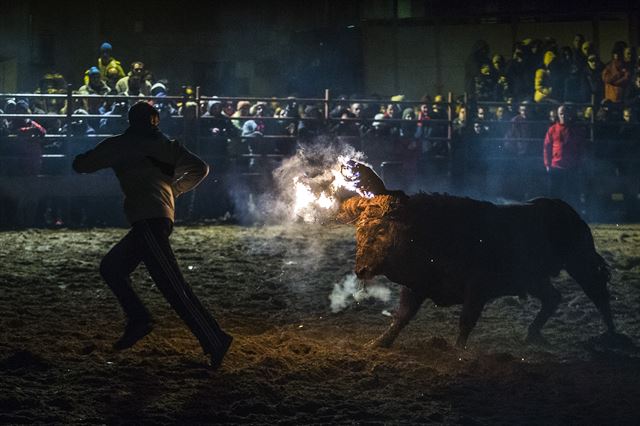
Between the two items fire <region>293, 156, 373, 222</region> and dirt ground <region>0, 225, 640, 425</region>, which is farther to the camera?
fire <region>293, 156, 373, 222</region>

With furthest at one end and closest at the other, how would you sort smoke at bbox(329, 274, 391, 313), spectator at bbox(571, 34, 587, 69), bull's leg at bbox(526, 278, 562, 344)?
spectator at bbox(571, 34, 587, 69) < smoke at bbox(329, 274, 391, 313) < bull's leg at bbox(526, 278, 562, 344)

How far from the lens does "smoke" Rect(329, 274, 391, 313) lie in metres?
9.67

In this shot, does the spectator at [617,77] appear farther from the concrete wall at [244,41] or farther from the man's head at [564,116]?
the concrete wall at [244,41]

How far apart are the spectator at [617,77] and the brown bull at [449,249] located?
1281cm

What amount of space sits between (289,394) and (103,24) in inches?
847

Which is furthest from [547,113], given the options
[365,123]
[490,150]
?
[365,123]

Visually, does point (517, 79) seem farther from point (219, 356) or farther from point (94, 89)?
point (219, 356)

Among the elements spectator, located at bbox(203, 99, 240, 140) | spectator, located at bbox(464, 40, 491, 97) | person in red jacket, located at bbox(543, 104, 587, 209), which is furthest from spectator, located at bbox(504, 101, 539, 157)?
spectator, located at bbox(203, 99, 240, 140)

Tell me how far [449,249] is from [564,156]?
426 inches

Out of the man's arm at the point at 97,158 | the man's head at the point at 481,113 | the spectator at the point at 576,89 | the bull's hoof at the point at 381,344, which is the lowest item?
the bull's hoof at the point at 381,344

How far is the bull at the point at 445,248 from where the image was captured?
726cm

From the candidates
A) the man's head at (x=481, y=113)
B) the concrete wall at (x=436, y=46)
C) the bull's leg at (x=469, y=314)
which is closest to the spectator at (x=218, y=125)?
the man's head at (x=481, y=113)

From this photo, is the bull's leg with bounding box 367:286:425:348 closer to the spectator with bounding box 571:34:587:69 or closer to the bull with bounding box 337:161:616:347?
the bull with bounding box 337:161:616:347

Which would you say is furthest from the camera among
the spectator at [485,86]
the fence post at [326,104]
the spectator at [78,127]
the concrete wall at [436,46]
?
the concrete wall at [436,46]
